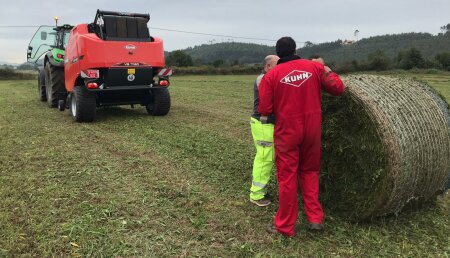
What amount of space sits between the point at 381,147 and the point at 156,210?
7.82ft

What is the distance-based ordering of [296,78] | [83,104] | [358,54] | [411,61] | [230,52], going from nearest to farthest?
[296,78]
[83,104]
[411,61]
[358,54]
[230,52]

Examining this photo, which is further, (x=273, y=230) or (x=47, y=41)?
(x=47, y=41)

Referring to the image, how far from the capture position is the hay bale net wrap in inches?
153

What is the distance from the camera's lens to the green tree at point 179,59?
201 ft

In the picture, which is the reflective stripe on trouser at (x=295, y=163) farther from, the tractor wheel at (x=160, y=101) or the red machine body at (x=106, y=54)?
the tractor wheel at (x=160, y=101)

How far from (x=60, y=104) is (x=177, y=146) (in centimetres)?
584

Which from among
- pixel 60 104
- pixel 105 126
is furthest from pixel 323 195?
pixel 60 104

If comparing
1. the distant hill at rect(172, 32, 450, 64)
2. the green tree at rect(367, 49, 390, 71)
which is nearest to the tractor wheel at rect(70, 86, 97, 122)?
the green tree at rect(367, 49, 390, 71)

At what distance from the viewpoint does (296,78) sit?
12.4 feet

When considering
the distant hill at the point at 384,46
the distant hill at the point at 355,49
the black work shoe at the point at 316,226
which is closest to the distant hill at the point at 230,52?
the distant hill at the point at 355,49

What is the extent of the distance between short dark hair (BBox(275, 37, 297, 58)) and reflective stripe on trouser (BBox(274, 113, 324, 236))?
656 mm

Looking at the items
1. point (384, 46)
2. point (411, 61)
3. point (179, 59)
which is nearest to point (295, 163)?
point (411, 61)

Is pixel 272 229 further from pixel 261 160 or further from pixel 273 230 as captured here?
pixel 261 160

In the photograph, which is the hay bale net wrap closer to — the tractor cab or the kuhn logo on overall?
the kuhn logo on overall
